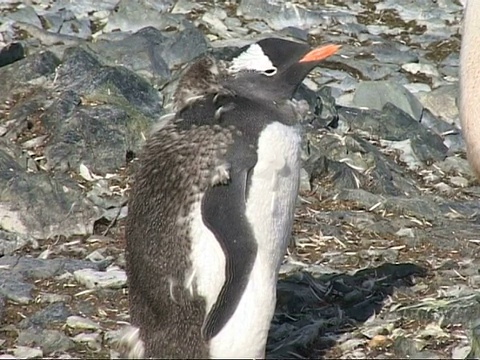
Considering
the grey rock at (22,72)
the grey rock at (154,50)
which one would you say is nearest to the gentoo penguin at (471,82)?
the grey rock at (154,50)

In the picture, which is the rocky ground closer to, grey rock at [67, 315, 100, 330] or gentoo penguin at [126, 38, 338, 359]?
grey rock at [67, 315, 100, 330]

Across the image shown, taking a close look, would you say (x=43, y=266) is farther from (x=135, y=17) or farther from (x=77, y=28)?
(x=135, y=17)

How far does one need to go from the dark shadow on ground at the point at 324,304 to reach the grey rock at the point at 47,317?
879 millimetres

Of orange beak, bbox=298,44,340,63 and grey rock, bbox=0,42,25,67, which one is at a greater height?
orange beak, bbox=298,44,340,63

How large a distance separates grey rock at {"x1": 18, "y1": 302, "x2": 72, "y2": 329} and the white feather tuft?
4.48 feet

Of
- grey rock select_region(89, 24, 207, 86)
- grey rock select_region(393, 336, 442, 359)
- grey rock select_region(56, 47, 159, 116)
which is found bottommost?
grey rock select_region(89, 24, 207, 86)

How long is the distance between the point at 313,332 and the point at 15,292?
4.38 feet

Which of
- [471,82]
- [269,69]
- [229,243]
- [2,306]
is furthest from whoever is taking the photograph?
[471,82]

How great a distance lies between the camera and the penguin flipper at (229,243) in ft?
13.5

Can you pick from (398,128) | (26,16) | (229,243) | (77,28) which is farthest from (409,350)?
(26,16)

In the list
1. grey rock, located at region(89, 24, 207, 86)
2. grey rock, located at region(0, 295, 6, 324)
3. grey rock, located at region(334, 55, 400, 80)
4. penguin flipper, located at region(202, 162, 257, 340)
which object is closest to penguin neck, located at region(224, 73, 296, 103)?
penguin flipper, located at region(202, 162, 257, 340)

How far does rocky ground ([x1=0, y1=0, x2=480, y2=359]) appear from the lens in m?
5.06

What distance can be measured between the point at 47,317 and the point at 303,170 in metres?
2.14

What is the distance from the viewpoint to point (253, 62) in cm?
443
